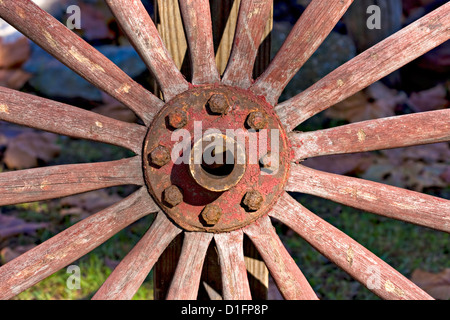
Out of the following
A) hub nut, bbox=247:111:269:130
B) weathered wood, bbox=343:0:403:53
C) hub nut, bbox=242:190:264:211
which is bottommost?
hub nut, bbox=242:190:264:211

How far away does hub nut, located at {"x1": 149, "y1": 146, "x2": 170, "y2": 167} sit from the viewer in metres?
1.21

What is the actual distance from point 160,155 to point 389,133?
588 mm

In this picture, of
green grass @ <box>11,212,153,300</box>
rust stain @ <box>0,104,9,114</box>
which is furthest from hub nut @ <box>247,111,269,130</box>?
green grass @ <box>11,212,153,300</box>

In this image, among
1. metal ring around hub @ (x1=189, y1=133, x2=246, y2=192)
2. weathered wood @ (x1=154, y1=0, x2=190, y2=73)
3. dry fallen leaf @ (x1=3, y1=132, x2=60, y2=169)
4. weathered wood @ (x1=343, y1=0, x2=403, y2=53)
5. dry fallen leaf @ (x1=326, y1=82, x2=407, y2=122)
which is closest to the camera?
metal ring around hub @ (x1=189, y1=133, x2=246, y2=192)

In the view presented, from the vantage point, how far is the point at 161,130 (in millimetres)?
1231

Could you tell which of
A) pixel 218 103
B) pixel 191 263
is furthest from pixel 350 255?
pixel 218 103

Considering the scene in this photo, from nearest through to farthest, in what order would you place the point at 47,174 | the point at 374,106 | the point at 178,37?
the point at 47,174, the point at 178,37, the point at 374,106

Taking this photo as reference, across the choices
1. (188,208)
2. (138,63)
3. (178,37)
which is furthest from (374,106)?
(188,208)

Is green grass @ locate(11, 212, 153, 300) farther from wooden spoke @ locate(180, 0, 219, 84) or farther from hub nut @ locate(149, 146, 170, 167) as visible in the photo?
wooden spoke @ locate(180, 0, 219, 84)

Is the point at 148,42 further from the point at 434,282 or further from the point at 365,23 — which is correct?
the point at 365,23

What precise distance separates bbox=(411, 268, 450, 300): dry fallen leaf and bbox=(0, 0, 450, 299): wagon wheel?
39.6 inches
